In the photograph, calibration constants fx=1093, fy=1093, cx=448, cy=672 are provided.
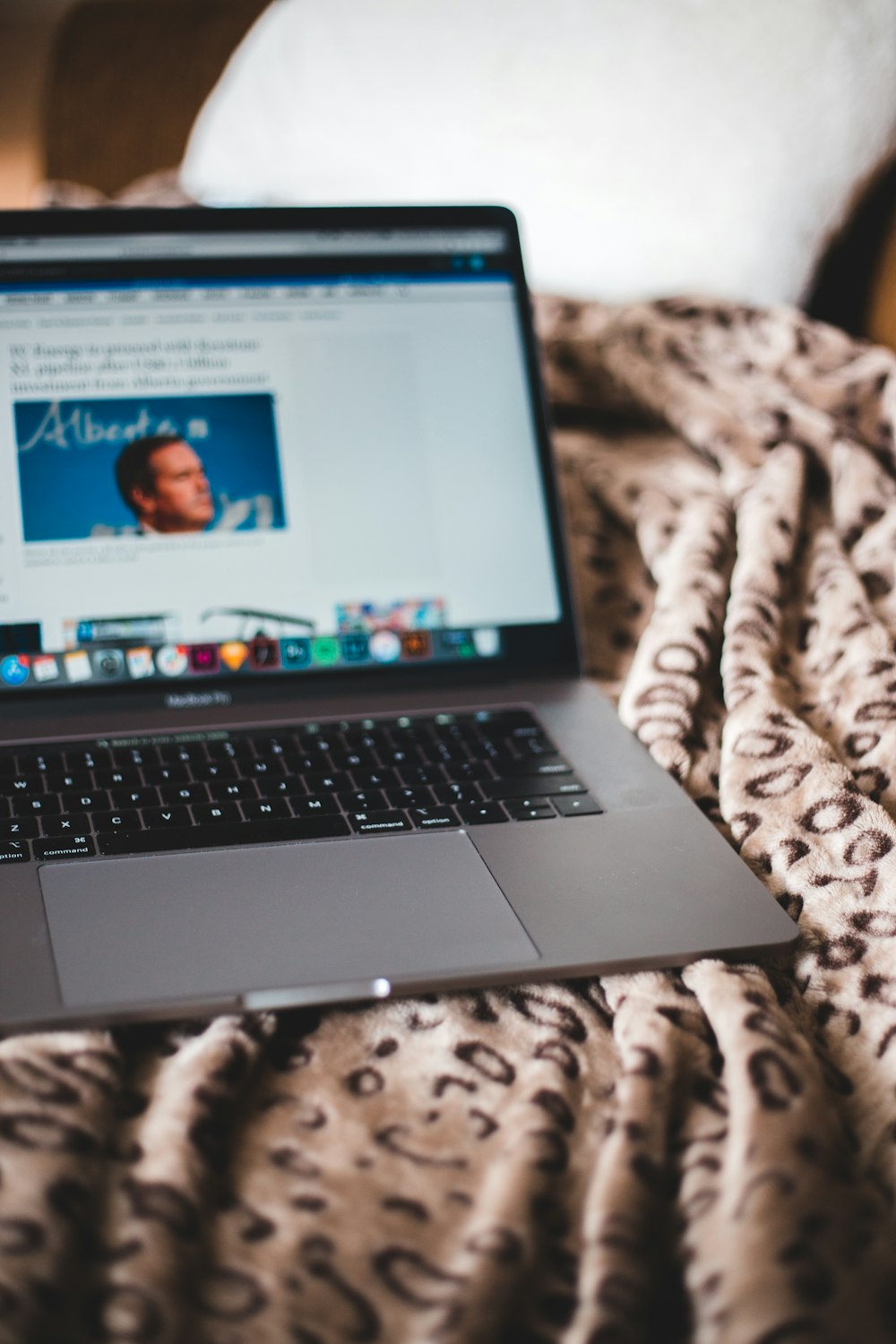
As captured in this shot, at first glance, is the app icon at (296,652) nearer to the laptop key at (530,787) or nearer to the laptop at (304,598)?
the laptop at (304,598)

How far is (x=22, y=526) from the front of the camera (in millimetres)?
672

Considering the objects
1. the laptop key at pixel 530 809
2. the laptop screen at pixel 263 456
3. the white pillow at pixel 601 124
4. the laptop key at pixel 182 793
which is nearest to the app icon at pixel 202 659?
the laptop screen at pixel 263 456

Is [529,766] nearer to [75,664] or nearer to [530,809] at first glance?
[530,809]

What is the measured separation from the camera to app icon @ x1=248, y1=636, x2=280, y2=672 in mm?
692

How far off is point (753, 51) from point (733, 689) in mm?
680

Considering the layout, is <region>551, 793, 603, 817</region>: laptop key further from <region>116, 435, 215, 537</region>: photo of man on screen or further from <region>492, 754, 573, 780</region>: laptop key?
<region>116, 435, 215, 537</region>: photo of man on screen

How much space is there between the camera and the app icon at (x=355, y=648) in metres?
0.70

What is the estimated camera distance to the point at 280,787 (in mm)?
604

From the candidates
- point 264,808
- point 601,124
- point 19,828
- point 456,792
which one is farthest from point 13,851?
point 601,124

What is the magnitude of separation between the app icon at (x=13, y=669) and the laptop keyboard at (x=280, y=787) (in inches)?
2.4

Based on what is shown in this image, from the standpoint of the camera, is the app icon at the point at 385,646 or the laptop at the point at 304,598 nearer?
the laptop at the point at 304,598

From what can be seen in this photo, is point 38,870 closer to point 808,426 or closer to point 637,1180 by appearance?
point 637,1180

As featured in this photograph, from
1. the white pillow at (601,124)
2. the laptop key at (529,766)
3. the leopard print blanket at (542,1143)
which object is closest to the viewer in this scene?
the leopard print blanket at (542,1143)

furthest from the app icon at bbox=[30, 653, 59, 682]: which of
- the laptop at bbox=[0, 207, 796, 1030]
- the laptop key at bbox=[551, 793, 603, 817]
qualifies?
the laptop key at bbox=[551, 793, 603, 817]
